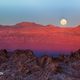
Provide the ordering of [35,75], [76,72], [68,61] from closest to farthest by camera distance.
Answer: [35,75]
[76,72]
[68,61]

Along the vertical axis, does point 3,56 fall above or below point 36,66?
above

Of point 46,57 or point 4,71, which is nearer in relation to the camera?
point 4,71

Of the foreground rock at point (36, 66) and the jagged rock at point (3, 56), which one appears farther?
the jagged rock at point (3, 56)

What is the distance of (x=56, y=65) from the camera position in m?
22.7

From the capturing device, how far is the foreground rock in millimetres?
20297

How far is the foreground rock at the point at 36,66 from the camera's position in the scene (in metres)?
20.3

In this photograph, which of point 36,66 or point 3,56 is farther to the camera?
point 3,56

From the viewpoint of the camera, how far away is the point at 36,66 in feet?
72.9

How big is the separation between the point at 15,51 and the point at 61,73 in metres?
3.18

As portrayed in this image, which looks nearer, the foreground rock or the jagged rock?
the foreground rock

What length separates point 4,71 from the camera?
68.8 feet

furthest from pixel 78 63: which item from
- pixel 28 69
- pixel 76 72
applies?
pixel 28 69

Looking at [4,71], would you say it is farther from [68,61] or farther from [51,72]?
[68,61]

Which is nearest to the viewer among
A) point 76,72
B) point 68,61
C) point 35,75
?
point 35,75
